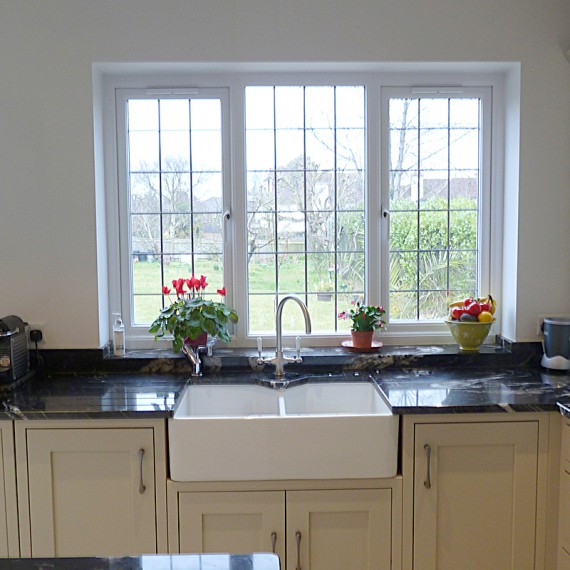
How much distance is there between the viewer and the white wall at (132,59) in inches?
104

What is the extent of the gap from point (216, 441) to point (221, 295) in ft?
3.11

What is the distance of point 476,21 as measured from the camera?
2701 mm

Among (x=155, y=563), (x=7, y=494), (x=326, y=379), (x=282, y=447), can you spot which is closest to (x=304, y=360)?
(x=326, y=379)

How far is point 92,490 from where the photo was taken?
2.21 meters

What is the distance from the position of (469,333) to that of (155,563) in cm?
204

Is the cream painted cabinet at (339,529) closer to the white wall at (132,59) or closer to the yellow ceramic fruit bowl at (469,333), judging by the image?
the yellow ceramic fruit bowl at (469,333)

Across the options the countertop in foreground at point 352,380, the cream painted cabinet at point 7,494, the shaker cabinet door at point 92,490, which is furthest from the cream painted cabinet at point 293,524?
the cream painted cabinet at point 7,494

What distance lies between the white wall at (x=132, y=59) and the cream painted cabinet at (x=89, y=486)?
64 centimetres

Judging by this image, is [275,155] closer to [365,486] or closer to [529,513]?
[365,486]

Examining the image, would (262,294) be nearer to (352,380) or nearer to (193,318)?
(193,318)

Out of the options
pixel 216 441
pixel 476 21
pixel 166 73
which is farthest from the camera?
pixel 166 73

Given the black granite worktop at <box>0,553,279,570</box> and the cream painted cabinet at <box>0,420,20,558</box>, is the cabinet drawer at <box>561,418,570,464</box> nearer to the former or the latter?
the black granite worktop at <box>0,553,279,570</box>

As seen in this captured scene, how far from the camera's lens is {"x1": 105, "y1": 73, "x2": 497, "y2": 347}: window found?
2.94 m

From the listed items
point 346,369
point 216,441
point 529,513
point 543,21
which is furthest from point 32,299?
point 543,21
